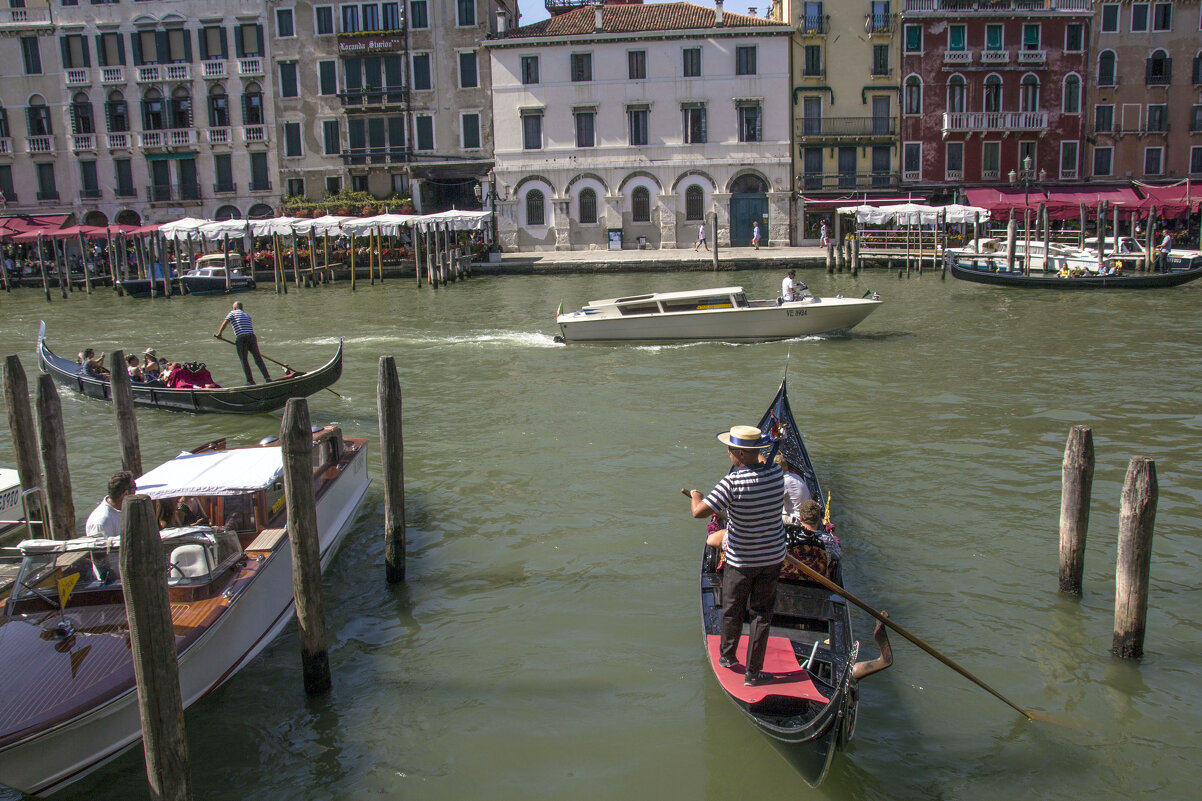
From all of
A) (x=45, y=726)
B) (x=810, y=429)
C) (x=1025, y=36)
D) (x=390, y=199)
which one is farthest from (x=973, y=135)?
(x=45, y=726)

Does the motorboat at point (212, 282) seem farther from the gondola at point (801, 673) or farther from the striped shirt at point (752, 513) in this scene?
the striped shirt at point (752, 513)

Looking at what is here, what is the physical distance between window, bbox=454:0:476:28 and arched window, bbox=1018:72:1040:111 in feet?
A: 60.1

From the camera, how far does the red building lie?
3203cm

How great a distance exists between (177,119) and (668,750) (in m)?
36.0

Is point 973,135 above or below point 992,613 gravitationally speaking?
above

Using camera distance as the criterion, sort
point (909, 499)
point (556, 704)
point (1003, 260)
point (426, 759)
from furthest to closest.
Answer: point (1003, 260) → point (909, 499) → point (556, 704) → point (426, 759)

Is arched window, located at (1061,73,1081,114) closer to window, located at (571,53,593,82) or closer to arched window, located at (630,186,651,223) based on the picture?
arched window, located at (630,186,651,223)

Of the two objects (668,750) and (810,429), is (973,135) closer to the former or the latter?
(810,429)

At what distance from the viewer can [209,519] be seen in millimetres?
6418

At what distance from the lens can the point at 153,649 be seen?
4074mm

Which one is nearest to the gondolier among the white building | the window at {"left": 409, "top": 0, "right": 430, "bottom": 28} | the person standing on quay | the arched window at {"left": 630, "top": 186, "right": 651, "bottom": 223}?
the person standing on quay

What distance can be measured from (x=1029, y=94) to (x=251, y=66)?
26323 mm

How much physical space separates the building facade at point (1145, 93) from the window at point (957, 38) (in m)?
4.18

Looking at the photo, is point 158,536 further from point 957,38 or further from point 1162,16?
point 1162,16
